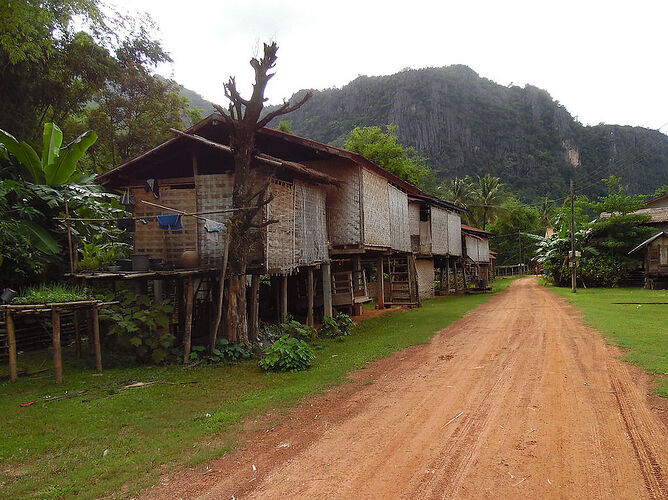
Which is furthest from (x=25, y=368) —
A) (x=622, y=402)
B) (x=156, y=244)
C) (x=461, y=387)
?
A: (x=622, y=402)

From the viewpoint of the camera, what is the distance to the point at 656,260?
85.4 feet

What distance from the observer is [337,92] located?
93.9 metres

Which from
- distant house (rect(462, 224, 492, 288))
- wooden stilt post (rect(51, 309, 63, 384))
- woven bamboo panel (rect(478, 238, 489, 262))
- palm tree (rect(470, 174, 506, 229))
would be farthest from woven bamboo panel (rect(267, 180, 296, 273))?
palm tree (rect(470, 174, 506, 229))

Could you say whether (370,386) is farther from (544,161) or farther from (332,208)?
(544,161)

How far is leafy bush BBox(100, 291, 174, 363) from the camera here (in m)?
9.00

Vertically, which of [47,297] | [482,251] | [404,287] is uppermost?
[482,251]

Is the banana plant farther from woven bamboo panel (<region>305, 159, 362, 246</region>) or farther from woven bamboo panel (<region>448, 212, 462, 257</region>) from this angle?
woven bamboo panel (<region>448, 212, 462, 257</region>)

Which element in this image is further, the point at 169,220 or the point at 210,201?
the point at 210,201

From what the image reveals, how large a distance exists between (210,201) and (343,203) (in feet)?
15.8

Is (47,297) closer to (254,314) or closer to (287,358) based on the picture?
(254,314)

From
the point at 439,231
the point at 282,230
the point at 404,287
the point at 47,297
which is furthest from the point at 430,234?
the point at 47,297

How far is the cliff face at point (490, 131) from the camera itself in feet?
255

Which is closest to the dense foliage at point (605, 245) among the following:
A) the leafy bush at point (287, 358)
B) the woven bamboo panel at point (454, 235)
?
the woven bamboo panel at point (454, 235)

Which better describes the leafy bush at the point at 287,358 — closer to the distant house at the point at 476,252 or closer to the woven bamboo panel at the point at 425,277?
the woven bamboo panel at the point at 425,277
